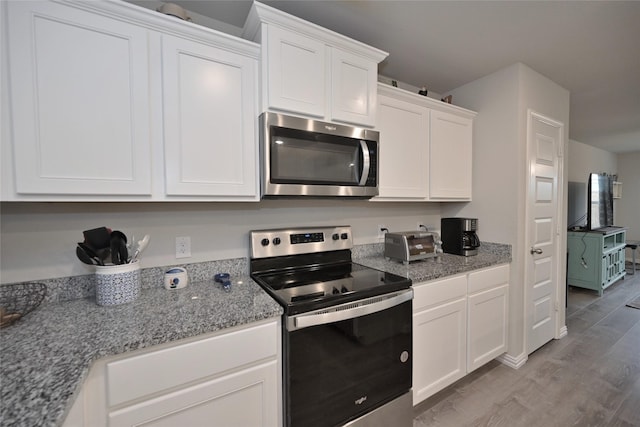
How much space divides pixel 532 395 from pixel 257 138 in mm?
2569

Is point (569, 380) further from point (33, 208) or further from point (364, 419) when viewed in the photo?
point (33, 208)

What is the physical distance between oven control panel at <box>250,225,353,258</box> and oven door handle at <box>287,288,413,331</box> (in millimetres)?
572

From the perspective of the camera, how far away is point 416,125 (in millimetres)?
2043

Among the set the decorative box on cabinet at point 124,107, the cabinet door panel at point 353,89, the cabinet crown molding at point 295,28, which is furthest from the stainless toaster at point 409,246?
the cabinet crown molding at point 295,28

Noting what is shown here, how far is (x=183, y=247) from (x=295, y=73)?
1.16 metres

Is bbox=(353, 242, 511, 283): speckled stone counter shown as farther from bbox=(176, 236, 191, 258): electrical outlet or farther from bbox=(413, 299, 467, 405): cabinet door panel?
bbox=(176, 236, 191, 258): electrical outlet

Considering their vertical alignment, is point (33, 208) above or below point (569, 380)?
above

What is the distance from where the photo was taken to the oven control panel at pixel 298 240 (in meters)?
1.63

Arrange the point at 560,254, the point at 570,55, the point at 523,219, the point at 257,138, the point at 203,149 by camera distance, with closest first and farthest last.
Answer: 1. the point at 203,149
2. the point at 257,138
3. the point at 570,55
4. the point at 523,219
5. the point at 560,254

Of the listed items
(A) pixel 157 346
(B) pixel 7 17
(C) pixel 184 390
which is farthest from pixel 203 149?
(C) pixel 184 390

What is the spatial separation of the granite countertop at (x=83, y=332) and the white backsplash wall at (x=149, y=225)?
198mm

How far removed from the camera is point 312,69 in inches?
58.8

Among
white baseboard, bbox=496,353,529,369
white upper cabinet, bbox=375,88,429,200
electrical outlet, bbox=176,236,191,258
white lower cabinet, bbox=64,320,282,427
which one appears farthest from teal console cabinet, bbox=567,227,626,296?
electrical outlet, bbox=176,236,191,258

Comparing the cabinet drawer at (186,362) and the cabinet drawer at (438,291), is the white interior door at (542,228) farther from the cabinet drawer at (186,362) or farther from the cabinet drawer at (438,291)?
the cabinet drawer at (186,362)
